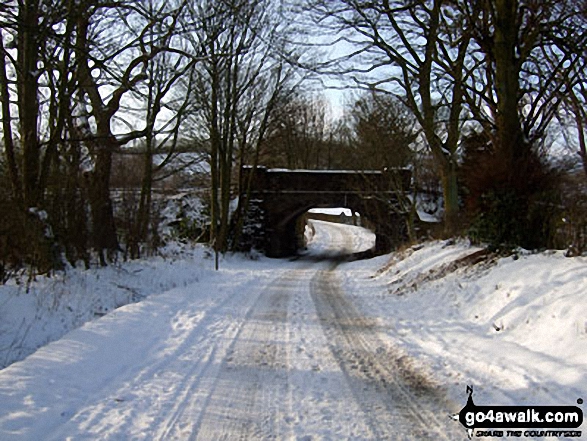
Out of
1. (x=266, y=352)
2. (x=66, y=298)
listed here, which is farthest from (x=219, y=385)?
(x=66, y=298)

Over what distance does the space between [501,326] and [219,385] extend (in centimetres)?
413

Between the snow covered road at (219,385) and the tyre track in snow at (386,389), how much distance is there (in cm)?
1

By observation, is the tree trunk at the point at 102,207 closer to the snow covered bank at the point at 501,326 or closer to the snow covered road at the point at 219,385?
the snow covered road at the point at 219,385

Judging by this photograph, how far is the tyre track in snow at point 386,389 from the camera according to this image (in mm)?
4151

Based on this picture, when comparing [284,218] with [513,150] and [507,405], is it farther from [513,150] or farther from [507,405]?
[507,405]

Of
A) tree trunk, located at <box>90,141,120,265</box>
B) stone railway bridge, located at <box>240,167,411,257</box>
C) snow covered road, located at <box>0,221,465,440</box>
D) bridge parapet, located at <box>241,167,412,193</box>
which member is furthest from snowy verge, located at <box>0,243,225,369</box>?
bridge parapet, located at <box>241,167,412,193</box>

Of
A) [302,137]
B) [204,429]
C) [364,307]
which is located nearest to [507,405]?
[204,429]

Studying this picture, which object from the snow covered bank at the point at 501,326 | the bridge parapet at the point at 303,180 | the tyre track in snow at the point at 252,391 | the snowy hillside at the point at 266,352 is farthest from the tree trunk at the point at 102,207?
the bridge parapet at the point at 303,180

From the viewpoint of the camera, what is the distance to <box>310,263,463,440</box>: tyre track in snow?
4.15 meters

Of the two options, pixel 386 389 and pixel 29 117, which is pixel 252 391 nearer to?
pixel 386 389

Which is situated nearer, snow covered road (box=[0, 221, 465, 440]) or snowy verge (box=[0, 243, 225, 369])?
snow covered road (box=[0, 221, 465, 440])

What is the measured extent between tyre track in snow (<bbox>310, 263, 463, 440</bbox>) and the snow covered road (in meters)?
0.01

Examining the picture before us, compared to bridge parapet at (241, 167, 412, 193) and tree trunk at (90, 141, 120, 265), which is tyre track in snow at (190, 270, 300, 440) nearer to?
tree trunk at (90, 141, 120, 265)

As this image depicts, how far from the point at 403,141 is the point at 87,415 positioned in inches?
949
